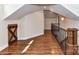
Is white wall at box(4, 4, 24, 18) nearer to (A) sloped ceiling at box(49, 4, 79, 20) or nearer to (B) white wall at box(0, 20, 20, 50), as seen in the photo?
(B) white wall at box(0, 20, 20, 50)

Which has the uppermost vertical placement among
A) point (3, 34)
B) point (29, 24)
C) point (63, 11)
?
point (63, 11)

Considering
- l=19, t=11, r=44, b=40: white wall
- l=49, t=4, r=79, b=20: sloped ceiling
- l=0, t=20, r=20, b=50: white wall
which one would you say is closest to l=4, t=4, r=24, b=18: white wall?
l=0, t=20, r=20, b=50: white wall

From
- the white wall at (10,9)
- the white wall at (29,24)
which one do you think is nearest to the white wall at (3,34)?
the white wall at (10,9)

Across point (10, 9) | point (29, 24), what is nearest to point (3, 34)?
point (10, 9)

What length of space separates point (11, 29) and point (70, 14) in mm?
2158

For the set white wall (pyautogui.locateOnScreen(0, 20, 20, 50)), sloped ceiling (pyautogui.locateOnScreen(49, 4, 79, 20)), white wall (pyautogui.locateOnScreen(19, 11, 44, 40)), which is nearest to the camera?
sloped ceiling (pyautogui.locateOnScreen(49, 4, 79, 20))

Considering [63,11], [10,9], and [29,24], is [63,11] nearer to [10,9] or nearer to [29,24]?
[10,9]

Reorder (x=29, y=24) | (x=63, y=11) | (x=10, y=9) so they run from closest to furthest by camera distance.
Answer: (x=10, y=9) → (x=63, y=11) → (x=29, y=24)

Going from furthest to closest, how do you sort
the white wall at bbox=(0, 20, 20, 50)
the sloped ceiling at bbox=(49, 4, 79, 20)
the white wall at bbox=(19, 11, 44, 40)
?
the white wall at bbox=(19, 11, 44, 40), the white wall at bbox=(0, 20, 20, 50), the sloped ceiling at bbox=(49, 4, 79, 20)

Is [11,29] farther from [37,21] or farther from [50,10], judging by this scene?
[37,21]

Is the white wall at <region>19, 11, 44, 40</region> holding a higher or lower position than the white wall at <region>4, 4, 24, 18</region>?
lower
